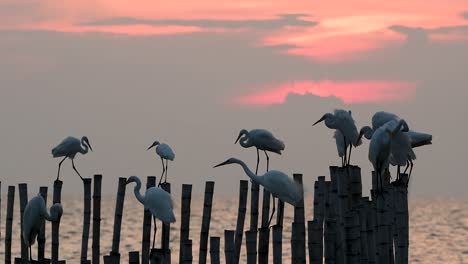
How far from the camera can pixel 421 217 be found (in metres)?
99.2

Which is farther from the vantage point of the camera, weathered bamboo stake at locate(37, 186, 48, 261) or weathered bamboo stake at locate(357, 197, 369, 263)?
weathered bamboo stake at locate(37, 186, 48, 261)

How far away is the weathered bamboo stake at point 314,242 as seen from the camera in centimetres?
1493

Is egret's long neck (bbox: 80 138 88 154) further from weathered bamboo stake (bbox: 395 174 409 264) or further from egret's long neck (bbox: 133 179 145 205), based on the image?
weathered bamboo stake (bbox: 395 174 409 264)

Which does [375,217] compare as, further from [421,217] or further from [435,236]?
[421,217]

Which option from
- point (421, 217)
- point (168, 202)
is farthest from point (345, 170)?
point (421, 217)

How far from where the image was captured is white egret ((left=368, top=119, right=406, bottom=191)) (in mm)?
15961

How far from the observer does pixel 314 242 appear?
49.3 ft

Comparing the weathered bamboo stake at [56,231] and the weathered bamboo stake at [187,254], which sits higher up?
the weathered bamboo stake at [56,231]

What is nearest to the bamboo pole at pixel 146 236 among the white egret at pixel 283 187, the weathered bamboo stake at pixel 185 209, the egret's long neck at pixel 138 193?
the egret's long neck at pixel 138 193

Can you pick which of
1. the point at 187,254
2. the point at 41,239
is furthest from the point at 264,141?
the point at 187,254

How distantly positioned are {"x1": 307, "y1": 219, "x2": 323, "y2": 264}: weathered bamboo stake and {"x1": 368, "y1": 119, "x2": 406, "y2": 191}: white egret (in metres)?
1.53

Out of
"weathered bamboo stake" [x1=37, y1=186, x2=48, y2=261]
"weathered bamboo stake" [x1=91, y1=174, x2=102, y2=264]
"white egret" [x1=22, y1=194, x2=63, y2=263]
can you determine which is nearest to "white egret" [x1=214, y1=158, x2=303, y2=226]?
"white egret" [x1=22, y1=194, x2=63, y2=263]

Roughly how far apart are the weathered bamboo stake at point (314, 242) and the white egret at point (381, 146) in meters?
1.53

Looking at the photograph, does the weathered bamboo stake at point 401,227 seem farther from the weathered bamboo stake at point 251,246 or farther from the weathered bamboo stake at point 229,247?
the weathered bamboo stake at point 229,247
